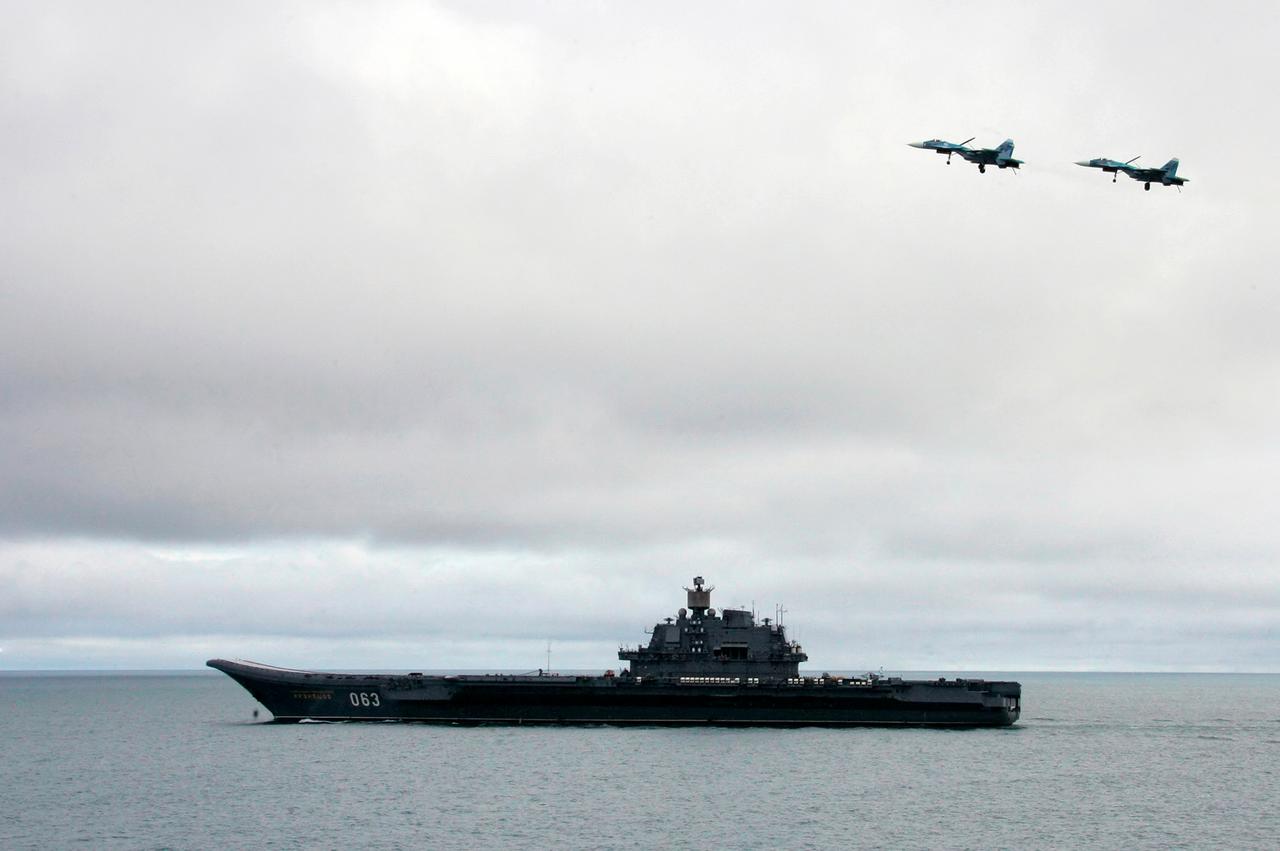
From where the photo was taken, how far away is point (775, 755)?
7406cm

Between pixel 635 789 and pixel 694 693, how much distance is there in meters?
24.0

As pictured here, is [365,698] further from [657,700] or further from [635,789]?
[635,789]

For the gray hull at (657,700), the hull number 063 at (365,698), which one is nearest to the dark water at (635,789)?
the gray hull at (657,700)

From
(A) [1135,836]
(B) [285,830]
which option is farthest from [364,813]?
(A) [1135,836]

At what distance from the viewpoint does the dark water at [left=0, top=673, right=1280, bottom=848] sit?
5072 cm

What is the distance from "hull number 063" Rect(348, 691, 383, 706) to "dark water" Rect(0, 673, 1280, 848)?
222cm

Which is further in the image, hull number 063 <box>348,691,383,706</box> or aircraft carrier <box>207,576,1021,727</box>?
hull number 063 <box>348,691,383,706</box>

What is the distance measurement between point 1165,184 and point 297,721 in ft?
224

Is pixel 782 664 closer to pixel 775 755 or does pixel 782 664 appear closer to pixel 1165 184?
pixel 775 755

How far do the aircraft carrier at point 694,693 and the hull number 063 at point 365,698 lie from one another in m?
0.07

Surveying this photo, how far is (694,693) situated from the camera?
3337 inches

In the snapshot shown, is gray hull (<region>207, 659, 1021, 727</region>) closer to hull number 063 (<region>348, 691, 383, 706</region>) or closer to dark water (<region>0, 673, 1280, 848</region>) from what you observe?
hull number 063 (<region>348, 691, 383, 706</region>)


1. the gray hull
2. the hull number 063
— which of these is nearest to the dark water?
the gray hull

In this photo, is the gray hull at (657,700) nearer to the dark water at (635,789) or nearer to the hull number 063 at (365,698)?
the hull number 063 at (365,698)
